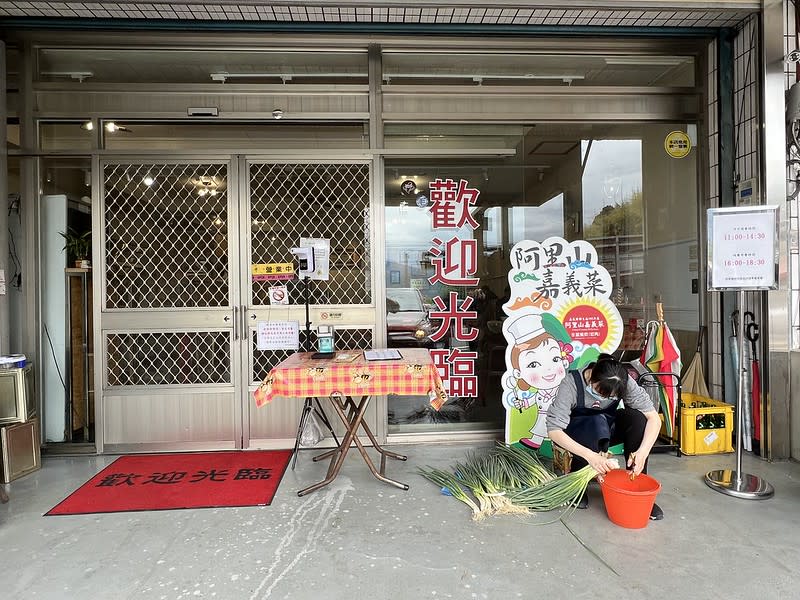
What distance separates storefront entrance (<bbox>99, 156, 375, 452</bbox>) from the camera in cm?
393

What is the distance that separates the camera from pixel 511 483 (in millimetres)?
2938

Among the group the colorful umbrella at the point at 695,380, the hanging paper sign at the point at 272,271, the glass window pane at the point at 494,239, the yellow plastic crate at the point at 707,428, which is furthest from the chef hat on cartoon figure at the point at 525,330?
the hanging paper sign at the point at 272,271

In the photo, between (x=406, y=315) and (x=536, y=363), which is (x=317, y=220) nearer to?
(x=406, y=315)

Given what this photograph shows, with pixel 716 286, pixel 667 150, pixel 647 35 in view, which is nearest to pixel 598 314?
pixel 716 286

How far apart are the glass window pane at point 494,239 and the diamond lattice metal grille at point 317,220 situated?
0.24 metres

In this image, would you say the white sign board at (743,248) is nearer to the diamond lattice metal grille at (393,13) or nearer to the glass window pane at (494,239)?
the glass window pane at (494,239)

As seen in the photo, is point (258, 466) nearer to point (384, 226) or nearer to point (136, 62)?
point (384, 226)

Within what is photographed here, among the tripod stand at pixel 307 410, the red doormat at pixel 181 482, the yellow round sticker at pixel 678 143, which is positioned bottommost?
the red doormat at pixel 181 482

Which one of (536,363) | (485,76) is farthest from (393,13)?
(536,363)

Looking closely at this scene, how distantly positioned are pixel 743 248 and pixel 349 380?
266 centimetres

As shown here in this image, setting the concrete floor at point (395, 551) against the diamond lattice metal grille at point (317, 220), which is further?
the diamond lattice metal grille at point (317, 220)

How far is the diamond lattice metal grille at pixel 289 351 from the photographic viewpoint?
3.98m

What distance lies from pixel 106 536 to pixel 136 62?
362 cm

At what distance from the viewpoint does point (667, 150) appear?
4250 mm
